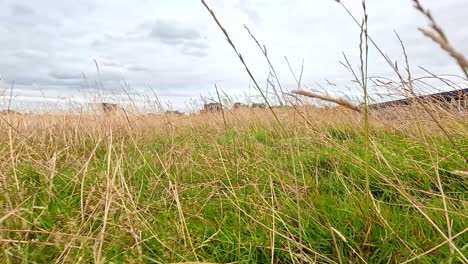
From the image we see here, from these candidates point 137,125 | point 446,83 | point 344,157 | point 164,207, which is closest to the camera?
point 164,207

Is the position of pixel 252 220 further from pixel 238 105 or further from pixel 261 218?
pixel 238 105

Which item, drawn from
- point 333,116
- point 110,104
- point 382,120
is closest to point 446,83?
point 382,120

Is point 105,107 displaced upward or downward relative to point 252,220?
upward

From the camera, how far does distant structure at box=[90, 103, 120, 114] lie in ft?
14.8

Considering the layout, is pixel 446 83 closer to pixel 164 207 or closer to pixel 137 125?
pixel 164 207

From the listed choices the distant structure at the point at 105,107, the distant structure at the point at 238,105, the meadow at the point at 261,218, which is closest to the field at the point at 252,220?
the meadow at the point at 261,218

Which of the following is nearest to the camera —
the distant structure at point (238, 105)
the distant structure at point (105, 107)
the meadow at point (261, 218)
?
the meadow at point (261, 218)

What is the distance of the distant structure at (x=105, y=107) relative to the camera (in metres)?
4.51

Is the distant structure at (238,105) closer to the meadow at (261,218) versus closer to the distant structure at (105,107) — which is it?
the distant structure at (105,107)

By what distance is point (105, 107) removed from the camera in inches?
188

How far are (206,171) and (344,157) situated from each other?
878 mm

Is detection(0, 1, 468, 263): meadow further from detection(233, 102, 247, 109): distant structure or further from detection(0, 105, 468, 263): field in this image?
detection(233, 102, 247, 109): distant structure

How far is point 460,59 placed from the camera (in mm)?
388

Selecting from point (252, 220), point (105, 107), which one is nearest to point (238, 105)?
point (105, 107)
